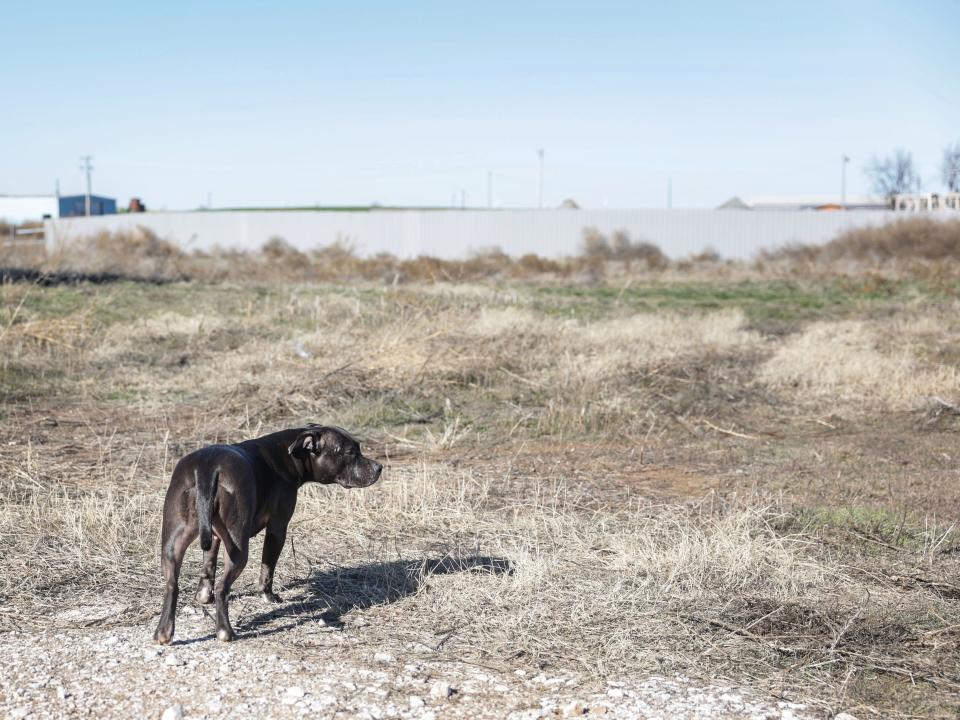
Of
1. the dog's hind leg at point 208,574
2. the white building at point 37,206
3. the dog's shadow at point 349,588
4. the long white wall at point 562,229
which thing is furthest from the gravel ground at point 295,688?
the white building at point 37,206

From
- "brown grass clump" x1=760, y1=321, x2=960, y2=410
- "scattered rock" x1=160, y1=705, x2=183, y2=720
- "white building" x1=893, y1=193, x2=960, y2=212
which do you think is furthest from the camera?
"white building" x1=893, y1=193, x2=960, y2=212

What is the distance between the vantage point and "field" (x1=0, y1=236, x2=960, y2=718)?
4559 mm

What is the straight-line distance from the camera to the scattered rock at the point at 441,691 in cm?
398

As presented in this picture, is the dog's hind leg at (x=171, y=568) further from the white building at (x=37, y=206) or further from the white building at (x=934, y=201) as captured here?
the white building at (x=37, y=206)

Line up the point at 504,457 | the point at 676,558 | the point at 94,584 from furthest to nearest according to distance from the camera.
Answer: the point at 504,457, the point at 676,558, the point at 94,584

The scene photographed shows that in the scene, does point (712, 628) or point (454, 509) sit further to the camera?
point (454, 509)

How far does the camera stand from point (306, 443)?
4.93 meters

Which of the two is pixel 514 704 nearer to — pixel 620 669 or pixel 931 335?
pixel 620 669

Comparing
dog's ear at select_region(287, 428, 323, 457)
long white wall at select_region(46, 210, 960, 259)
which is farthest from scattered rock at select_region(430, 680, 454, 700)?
long white wall at select_region(46, 210, 960, 259)

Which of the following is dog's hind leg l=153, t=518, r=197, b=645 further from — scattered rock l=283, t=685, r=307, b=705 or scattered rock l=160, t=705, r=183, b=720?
scattered rock l=283, t=685, r=307, b=705

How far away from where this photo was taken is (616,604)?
4.96 m

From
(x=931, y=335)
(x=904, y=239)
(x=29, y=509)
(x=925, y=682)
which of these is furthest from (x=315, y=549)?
(x=904, y=239)

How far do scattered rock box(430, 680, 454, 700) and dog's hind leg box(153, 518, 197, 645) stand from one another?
46.2 inches

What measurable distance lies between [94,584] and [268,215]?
48520 millimetres
